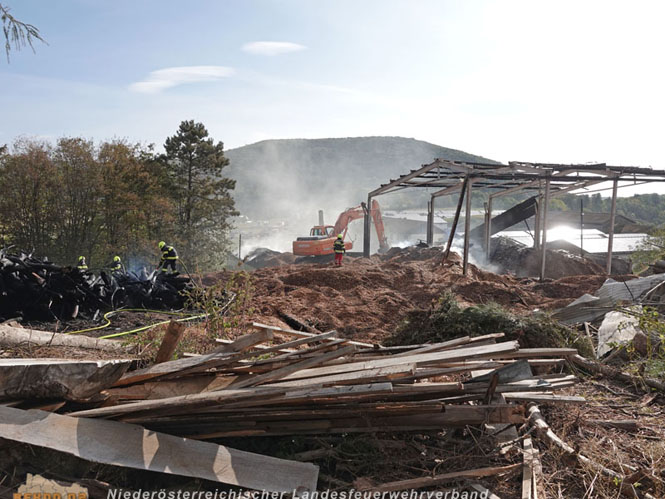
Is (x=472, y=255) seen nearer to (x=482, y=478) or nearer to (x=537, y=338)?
(x=537, y=338)

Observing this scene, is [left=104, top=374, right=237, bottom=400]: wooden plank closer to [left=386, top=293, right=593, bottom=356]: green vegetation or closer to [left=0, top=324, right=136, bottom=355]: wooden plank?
[left=0, top=324, right=136, bottom=355]: wooden plank

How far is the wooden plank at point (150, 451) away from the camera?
3.03m

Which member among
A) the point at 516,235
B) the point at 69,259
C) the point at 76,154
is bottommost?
the point at 69,259

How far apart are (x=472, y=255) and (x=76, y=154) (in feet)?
70.2

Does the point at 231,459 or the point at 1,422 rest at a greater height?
the point at 1,422

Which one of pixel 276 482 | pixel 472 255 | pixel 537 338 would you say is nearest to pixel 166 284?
pixel 537 338

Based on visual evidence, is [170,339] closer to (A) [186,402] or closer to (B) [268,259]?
(A) [186,402]

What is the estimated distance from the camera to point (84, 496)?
9.62 ft

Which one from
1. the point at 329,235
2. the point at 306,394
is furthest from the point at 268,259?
the point at 306,394

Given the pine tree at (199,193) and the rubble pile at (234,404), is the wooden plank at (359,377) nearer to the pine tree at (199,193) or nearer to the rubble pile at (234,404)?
the rubble pile at (234,404)

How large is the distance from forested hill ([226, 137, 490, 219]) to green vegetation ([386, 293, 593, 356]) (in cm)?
9218

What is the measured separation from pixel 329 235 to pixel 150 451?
2740 centimetres

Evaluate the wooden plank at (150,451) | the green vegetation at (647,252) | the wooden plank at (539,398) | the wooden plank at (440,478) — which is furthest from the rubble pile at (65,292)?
the green vegetation at (647,252)

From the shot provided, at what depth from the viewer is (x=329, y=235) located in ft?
99.8
